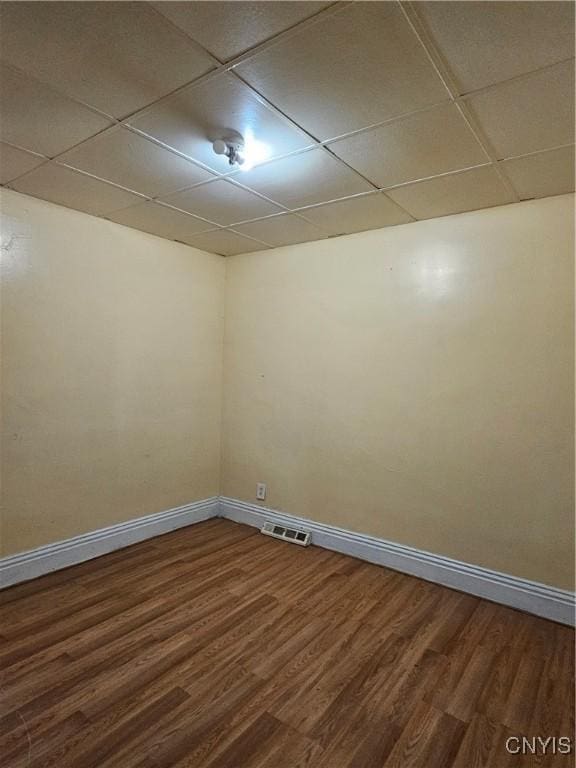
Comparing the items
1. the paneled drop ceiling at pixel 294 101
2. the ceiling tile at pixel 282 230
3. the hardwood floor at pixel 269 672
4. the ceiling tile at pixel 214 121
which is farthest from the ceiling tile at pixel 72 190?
the hardwood floor at pixel 269 672

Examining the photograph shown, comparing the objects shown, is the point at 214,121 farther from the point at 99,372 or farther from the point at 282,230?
Result: the point at 99,372

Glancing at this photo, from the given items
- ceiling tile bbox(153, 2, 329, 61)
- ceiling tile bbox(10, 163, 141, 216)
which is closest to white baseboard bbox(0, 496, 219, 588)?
ceiling tile bbox(10, 163, 141, 216)

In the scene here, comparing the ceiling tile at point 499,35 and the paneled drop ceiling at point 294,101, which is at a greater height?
the paneled drop ceiling at point 294,101

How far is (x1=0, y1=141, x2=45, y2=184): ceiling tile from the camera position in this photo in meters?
2.07

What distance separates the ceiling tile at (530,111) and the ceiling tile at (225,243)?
2004mm

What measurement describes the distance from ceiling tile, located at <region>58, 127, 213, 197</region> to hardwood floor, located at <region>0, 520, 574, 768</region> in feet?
8.14

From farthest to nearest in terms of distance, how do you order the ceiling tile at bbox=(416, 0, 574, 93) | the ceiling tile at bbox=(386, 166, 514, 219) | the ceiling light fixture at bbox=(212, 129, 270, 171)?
the ceiling tile at bbox=(386, 166, 514, 219), the ceiling light fixture at bbox=(212, 129, 270, 171), the ceiling tile at bbox=(416, 0, 574, 93)

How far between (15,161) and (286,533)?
312cm

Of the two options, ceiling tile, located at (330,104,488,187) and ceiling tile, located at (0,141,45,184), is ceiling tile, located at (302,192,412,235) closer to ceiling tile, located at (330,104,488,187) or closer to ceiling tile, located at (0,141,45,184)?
ceiling tile, located at (330,104,488,187)

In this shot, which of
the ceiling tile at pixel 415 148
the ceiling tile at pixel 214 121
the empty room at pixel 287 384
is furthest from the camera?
the ceiling tile at pixel 415 148

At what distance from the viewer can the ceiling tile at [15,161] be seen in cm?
207

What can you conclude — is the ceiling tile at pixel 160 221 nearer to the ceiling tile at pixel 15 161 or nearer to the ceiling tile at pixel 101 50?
the ceiling tile at pixel 15 161

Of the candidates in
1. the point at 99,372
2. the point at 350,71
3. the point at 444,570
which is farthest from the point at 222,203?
the point at 444,570

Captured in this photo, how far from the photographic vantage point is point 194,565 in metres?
3.03
